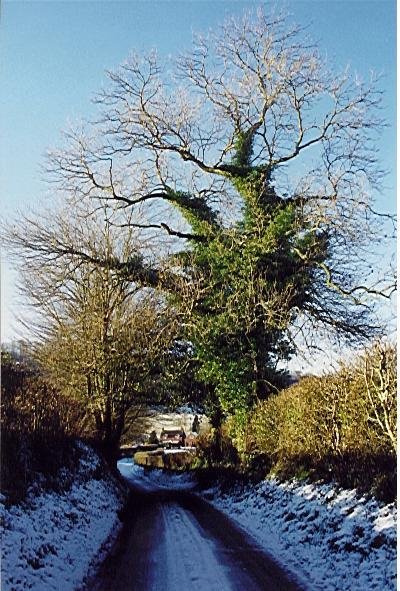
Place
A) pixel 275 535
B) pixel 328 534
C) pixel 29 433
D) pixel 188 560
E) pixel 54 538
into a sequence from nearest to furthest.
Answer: pixel 54 538, pixel 188 560, pixel 328 534, pixel 275 535, pixel 29 433

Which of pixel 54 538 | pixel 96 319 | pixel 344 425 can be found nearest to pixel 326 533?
pixel 344 425

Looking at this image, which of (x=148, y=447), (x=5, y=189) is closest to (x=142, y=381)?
(x=5, y=189)

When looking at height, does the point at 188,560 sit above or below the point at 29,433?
below

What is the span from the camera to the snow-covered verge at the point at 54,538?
5.34 meters

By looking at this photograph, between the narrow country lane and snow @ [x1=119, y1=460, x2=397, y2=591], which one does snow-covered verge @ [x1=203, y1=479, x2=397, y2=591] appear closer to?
snow @ [x1=119, y1=460, x2=397, y2=591]

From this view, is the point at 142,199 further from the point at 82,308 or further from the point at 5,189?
the point at 5,189

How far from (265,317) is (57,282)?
512 centimetres

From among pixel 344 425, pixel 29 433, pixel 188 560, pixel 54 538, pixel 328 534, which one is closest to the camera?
pixel 54 538

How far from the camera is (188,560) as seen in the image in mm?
6605

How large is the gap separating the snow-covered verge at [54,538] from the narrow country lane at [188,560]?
10.5 inches

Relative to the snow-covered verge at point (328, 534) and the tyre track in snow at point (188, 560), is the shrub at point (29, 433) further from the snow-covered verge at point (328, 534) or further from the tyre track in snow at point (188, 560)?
the snow-covered verge at point (328, 534)

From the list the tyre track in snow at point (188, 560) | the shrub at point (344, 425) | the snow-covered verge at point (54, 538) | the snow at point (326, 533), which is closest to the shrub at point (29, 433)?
the snow-covered verge at point (54, 538)

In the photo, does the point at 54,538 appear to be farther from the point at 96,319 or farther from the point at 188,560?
the point at 96,319

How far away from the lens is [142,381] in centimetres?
1559
